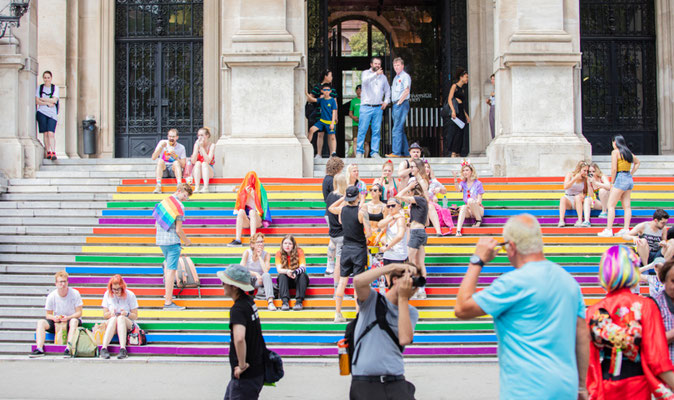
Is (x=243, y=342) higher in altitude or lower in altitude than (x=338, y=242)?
lower

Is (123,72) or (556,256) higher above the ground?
(123,72)

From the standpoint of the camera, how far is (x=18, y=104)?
16266 mm

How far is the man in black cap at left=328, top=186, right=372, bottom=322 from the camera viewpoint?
10.6m

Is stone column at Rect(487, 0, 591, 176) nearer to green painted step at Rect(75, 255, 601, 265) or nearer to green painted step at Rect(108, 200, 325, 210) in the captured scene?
green painted step at Rect(75, 255, 601, 265)

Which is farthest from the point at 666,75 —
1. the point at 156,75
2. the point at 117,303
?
the point at 117,303

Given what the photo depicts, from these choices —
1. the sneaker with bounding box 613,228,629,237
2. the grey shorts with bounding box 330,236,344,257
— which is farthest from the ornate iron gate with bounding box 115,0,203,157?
the sneaker with bounding box 613,228,629,237

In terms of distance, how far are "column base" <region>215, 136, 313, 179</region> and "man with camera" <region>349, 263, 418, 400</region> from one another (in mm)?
10392

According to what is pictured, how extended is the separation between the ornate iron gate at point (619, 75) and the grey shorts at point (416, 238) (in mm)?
9896

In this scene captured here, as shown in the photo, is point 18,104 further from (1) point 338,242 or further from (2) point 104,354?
(1) point 338,242

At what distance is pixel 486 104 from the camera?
66.3ft

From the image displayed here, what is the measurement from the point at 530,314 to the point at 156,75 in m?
17.8

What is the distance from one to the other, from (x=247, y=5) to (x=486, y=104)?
6.89 metres

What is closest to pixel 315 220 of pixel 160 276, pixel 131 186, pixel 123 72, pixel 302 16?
pixel 160 276

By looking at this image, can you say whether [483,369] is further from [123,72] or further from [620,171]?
[123,72]
